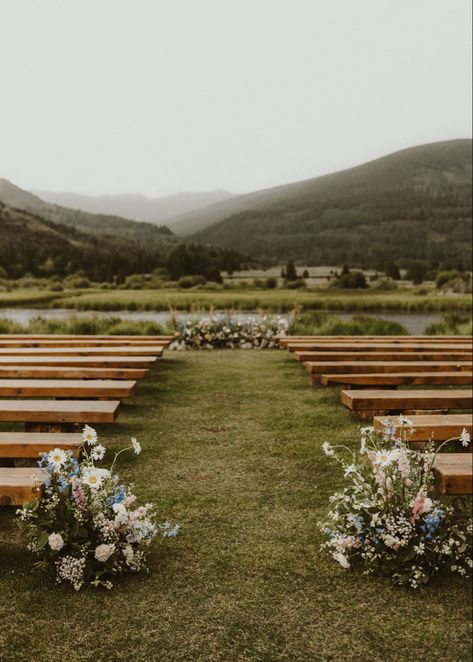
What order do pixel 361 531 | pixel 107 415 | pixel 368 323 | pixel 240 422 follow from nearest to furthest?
1. pixel 361 531
2. pixel 107 415
3. pixel 240 422
4. pixel 368 323

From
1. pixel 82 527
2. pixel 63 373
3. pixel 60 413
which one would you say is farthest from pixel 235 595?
pixel 63 373

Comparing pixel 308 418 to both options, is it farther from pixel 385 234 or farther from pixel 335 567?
A: pixel 385 234

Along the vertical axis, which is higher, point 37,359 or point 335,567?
point 37,359

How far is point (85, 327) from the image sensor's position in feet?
46.7

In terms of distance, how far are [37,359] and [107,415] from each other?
2625 millimetres

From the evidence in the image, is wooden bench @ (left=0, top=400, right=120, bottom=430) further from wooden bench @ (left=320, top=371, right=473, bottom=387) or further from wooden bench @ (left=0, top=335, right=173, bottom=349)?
wooden bench @ (left=0, top=335, right=173, bottom=349)

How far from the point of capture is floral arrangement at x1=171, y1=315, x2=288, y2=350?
11.8 m


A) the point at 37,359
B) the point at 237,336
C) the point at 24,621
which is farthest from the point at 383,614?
the point at 237,336

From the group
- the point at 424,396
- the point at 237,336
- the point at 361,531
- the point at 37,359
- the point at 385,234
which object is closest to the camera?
the point at 361,531

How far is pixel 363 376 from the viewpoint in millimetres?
5719

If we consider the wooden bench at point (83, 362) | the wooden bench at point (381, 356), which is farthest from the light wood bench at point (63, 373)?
the wooden bench at point (381, 356)

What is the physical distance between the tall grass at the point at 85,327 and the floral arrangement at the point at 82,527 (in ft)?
34.5

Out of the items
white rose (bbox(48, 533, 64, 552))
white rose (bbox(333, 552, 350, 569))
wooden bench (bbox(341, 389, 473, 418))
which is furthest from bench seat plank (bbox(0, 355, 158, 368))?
white rose (bbox(333, 552, 350, 569))

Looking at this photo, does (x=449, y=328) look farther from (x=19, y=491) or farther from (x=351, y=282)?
(x=351, y=282)
